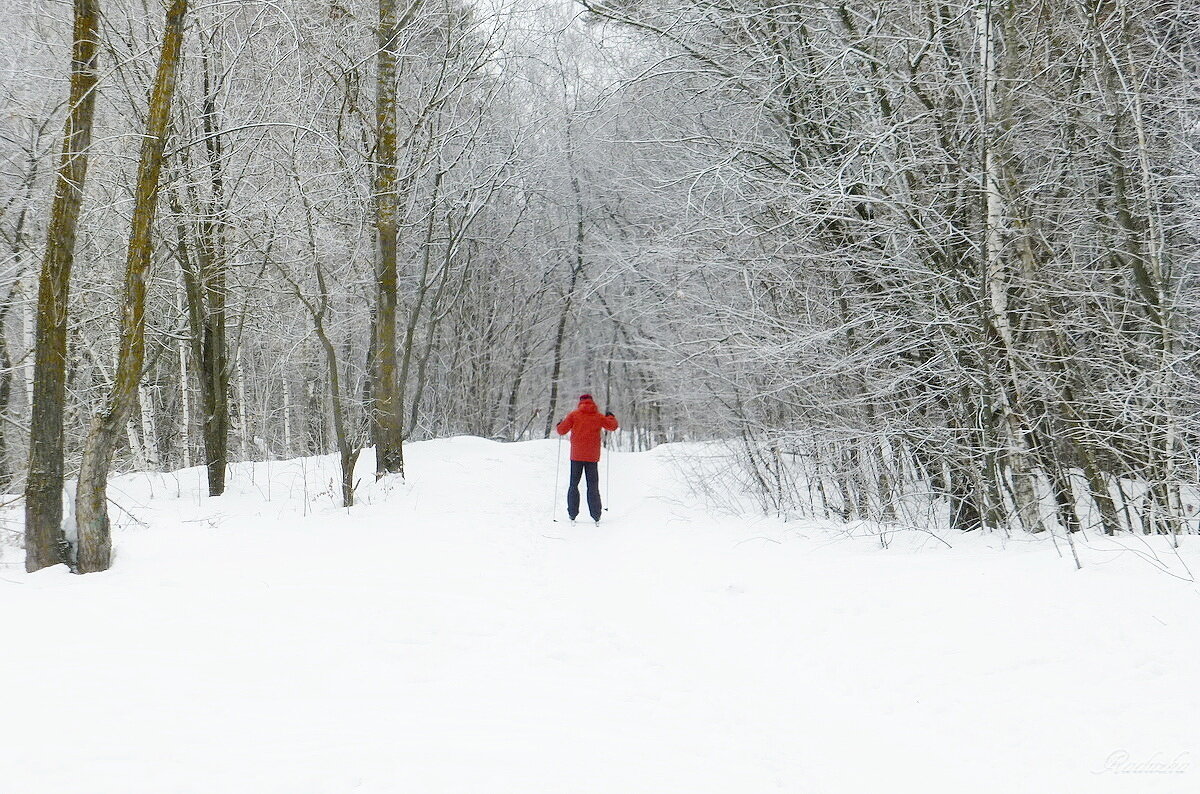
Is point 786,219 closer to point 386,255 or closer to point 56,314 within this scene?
point 386,255

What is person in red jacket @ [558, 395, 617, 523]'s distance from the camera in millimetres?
9992

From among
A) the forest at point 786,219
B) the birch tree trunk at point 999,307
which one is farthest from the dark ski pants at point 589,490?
the birch tree trunk at point 999,307

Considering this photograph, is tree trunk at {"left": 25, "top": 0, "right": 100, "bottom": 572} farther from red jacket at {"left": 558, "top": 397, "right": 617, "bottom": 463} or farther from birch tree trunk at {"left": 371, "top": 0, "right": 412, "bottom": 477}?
birch tree trunk at {"left": 371, "top": 0, "right": 412, "bottom": 477}

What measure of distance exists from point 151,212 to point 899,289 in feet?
21.4

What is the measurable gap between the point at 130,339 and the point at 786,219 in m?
6.42

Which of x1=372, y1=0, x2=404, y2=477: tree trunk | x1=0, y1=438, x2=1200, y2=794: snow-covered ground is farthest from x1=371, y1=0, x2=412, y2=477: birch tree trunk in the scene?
x1=0, y1=438, x2=1200, y2=794: snow-covered ground

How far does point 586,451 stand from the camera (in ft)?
32.7

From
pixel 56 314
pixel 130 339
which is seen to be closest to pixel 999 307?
pixel 130 339

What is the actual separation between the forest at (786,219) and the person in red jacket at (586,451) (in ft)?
4.72

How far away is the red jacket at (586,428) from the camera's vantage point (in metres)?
9.98

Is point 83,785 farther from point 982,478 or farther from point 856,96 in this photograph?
point 856,96

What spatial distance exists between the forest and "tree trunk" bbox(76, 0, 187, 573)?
0.08ft

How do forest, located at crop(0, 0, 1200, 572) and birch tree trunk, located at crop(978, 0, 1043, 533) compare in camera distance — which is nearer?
forest, located at crop(0, 0, 1200, 572)

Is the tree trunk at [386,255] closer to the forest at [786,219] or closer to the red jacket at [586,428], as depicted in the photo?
the forest at [786,219]
